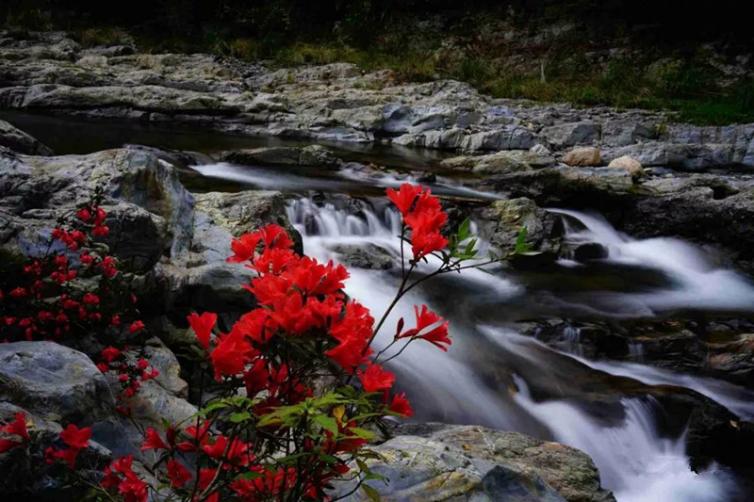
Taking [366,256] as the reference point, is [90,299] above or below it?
above

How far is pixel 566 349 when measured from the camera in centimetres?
535

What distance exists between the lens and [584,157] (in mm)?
12438

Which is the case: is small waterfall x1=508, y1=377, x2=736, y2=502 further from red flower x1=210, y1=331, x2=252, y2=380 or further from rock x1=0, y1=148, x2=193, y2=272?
red flower x1=210, y1=331, x2=252, y2=380

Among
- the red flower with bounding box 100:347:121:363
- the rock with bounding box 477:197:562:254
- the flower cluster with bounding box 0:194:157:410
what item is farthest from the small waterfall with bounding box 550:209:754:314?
the red flower with bounding box 100:347:121:363

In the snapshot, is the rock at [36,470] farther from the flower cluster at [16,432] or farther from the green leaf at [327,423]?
the green leaf at [327,423]

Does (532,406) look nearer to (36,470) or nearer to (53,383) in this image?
(53,383)

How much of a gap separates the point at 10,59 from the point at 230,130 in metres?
9.64

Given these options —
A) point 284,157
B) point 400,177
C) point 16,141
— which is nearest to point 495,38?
point 400,177

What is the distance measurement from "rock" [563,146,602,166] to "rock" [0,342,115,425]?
11.9 metres

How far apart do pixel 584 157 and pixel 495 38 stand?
15.3 meters

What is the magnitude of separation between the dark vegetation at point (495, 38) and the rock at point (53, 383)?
1705cm

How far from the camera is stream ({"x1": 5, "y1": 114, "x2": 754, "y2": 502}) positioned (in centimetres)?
420

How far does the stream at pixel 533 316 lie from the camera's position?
4203 millimetres

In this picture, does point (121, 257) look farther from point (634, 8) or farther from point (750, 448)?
point (634, 8)
